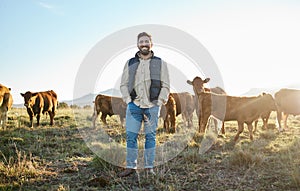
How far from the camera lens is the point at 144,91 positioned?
18.6ft

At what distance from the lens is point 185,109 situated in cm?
1499

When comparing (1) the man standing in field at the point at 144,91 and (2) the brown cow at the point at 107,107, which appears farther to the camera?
(2) the brown cow at the point at 107,107

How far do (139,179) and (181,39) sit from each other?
645cm

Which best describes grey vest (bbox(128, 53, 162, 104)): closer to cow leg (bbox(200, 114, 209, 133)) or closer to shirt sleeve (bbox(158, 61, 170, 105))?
shirt sleeve (bbox(158, 61, 170, 105))

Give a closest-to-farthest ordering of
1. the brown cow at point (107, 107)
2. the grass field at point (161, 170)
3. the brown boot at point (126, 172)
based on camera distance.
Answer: the grass field at point (161, 170) < the brown boot at point (126, 172) < the brown cow at point (107, 107)

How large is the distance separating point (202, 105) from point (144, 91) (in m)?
5.00

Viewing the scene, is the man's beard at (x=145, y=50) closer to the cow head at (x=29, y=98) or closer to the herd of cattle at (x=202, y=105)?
the herd of cattle at (x=202, y=105)

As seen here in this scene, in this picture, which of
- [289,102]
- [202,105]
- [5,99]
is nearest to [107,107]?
[5,99]

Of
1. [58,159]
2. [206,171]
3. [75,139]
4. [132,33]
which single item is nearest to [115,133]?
[75,139]

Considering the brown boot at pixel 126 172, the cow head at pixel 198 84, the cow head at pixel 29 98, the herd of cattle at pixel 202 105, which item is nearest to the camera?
the brown boot at pixel 126 172

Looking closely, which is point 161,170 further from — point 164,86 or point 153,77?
point 153,77

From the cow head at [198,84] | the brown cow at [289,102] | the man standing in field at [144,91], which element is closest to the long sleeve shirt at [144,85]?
the man standing in field at [144,91]

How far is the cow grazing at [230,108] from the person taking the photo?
10.0 m

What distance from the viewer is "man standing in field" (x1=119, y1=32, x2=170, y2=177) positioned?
222 inches
